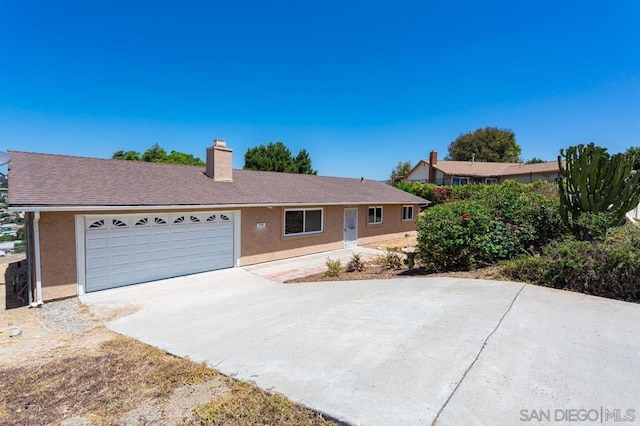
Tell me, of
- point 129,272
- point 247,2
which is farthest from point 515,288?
point 247,2

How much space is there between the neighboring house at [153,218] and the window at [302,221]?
56 millimetres

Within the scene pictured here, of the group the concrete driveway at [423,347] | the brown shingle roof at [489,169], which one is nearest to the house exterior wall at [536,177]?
the brown shingle roof at [489,169]

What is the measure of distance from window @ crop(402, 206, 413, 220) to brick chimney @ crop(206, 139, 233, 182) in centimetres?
1225

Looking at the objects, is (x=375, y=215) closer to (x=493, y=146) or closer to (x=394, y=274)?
(x=394, y=274)

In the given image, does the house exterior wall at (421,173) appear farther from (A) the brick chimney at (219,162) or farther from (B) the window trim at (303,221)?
(A) the brick chimney at (219,162)

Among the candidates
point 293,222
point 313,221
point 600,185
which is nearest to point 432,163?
point 313,221

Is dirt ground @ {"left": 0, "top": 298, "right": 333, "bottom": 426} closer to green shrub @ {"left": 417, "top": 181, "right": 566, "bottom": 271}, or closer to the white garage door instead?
the white garage door

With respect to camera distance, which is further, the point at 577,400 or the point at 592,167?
the point at 592,167

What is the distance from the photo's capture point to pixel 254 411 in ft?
11.5

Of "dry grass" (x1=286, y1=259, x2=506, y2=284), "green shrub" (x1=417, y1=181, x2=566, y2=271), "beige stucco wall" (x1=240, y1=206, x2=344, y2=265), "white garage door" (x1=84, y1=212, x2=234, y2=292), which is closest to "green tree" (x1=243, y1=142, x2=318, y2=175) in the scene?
"beige stucco wall" (x1=240, y1=206, x2=344, y2=265)

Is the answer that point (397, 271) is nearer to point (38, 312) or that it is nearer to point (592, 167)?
point (592, 167)

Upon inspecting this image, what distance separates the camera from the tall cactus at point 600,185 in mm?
9008

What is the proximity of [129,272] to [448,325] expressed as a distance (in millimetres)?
9073

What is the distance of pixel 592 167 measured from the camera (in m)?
9.14
